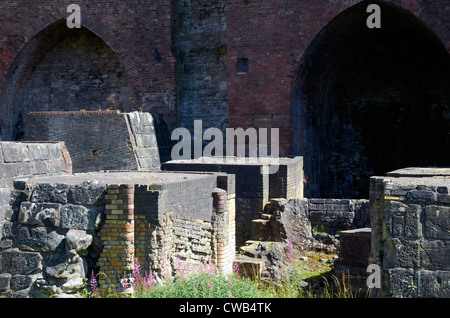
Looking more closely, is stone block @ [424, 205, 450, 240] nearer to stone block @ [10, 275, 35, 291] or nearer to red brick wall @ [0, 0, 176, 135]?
stone block @ [10, 275, 35, 291]

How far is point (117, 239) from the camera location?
5.84 metres

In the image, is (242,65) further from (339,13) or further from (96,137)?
(96,137)

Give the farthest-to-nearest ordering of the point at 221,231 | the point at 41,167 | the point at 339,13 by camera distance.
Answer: the point at 339,13 → the point at 41,167 → the point at 221,231

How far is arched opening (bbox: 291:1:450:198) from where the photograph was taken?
1495cm

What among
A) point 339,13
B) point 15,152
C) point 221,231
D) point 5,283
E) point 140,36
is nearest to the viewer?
point 5,283

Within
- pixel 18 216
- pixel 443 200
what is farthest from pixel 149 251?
pixel 443 200

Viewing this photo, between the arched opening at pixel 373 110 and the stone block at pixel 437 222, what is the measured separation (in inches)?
365

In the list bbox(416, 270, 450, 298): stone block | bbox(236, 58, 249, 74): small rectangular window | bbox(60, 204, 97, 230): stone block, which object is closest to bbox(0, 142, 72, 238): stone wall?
bbox(60, 204, 97, 230): stone block

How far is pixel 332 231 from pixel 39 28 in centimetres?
980

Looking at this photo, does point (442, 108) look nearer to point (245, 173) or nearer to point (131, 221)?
point (245, 173)

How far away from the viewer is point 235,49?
45.1 ft

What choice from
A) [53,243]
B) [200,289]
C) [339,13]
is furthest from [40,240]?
[339,13]

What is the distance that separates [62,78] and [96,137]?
541cm

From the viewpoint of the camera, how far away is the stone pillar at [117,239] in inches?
229
